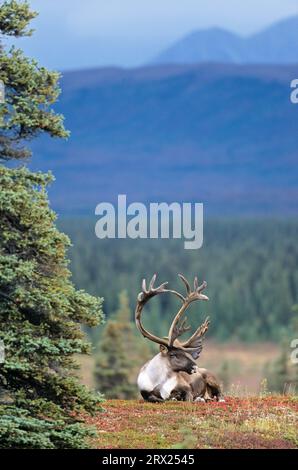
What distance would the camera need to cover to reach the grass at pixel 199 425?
19188mm

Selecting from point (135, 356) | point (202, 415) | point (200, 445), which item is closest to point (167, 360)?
point (202, 415)

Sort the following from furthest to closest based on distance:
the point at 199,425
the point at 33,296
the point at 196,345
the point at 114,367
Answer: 1. the point at 114,367
2. the point at 196,345
3. the point at 199,425
4. the point at 33,296

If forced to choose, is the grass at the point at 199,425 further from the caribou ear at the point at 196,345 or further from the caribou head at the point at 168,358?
the caribou ear at the point at 196,345

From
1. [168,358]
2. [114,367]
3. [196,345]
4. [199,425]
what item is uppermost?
[114,367]

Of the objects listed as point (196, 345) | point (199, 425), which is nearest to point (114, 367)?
point (196, 345)

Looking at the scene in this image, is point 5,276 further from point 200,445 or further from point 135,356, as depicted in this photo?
point 135,356

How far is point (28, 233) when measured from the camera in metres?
18.2

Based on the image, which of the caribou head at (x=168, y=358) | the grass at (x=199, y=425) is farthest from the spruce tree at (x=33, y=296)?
the caribou head at (x=168, y=358)

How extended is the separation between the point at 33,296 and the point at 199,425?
434 cm

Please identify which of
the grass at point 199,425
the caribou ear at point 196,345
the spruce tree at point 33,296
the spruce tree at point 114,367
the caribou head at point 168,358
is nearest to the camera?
the spruce tree at point 33,296

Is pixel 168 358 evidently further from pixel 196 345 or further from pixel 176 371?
pixel 196 345

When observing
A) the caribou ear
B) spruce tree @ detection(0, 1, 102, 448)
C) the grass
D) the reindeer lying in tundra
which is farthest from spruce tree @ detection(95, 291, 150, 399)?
spruce tree @ detection(0, 1, 102, 448)

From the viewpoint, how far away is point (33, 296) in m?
17.8

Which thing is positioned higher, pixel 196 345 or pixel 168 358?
pixel 196 345
